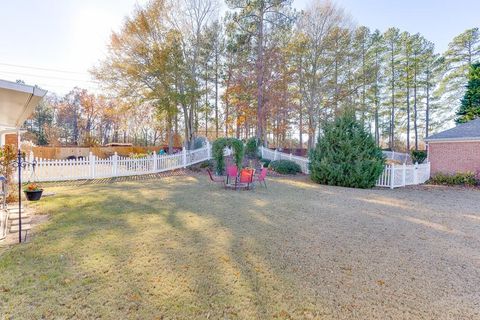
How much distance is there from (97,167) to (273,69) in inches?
535

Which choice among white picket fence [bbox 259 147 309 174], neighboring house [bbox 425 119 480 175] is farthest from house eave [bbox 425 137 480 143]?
white picket fence [bbox 259 147 309 174]

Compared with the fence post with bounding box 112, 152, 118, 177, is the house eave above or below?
above

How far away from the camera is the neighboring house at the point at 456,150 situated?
1298 centimetres

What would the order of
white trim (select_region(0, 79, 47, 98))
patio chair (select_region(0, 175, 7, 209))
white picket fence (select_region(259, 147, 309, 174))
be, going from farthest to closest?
white picket fence (select_region(259, 147, 309, 174)) < patio chair (select_region(0, 175, 7, 209)) < white trim (select_region(0, 79, 47, 98))

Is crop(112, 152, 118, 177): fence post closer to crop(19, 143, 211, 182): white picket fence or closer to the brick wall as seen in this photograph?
crop(19, 143, 211, 182): white picket fence

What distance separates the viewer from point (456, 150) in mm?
13586

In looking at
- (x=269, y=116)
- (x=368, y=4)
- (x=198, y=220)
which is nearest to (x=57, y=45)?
(x=269, y=116)

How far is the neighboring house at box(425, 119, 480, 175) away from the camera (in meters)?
13.0

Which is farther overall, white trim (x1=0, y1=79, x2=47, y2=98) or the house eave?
the house eave

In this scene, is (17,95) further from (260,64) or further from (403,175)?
(260,64)

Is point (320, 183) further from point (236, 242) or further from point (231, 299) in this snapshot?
point (231, 299)

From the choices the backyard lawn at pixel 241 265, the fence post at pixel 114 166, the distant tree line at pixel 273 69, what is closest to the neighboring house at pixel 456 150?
the distant tree line at pixel 273 69

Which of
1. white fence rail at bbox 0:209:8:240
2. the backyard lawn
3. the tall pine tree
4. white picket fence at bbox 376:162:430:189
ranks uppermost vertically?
the tall pine tree

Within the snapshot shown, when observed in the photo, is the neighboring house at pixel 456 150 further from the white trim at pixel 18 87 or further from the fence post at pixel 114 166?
the white trim at pixel 18 87
